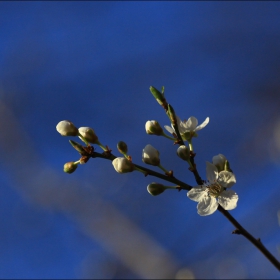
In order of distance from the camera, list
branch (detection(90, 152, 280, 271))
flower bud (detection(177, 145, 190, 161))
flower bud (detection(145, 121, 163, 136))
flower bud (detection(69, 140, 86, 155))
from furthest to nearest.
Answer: flower bud (detection(145, 121, 163, 136)) → flower bud (detection(69, 140, 86, 155)) → flower bud (detection(177, 145, 190, 161)) → branch (detection(90, 152, 280, 271))

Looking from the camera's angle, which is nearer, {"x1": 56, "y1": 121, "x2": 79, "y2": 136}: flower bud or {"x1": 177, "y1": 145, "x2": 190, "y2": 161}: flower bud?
{"x1": 177, "y1": 145, "x2": 190, "y2": 161}: flower bud

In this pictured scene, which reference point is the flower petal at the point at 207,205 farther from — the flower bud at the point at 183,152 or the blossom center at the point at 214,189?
the flower bud at the point at 183,152

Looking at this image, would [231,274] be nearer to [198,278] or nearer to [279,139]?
[198,278]

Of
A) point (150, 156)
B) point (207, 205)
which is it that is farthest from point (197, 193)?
point (150, 156)

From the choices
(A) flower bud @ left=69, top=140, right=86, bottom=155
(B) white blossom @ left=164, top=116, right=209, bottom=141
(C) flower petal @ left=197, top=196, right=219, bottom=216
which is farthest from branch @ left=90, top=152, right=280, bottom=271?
(B) white blossom @ left=164, top=116, right=209, bottom=141

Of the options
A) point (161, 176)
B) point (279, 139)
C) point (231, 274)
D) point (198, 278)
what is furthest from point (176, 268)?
point (161, 176)

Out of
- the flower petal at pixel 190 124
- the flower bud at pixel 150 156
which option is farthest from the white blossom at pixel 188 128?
the flower bud at pixel 150 156

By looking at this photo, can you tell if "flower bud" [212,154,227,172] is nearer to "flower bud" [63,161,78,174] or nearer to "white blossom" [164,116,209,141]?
"white blossom" [164,116,209,141]
